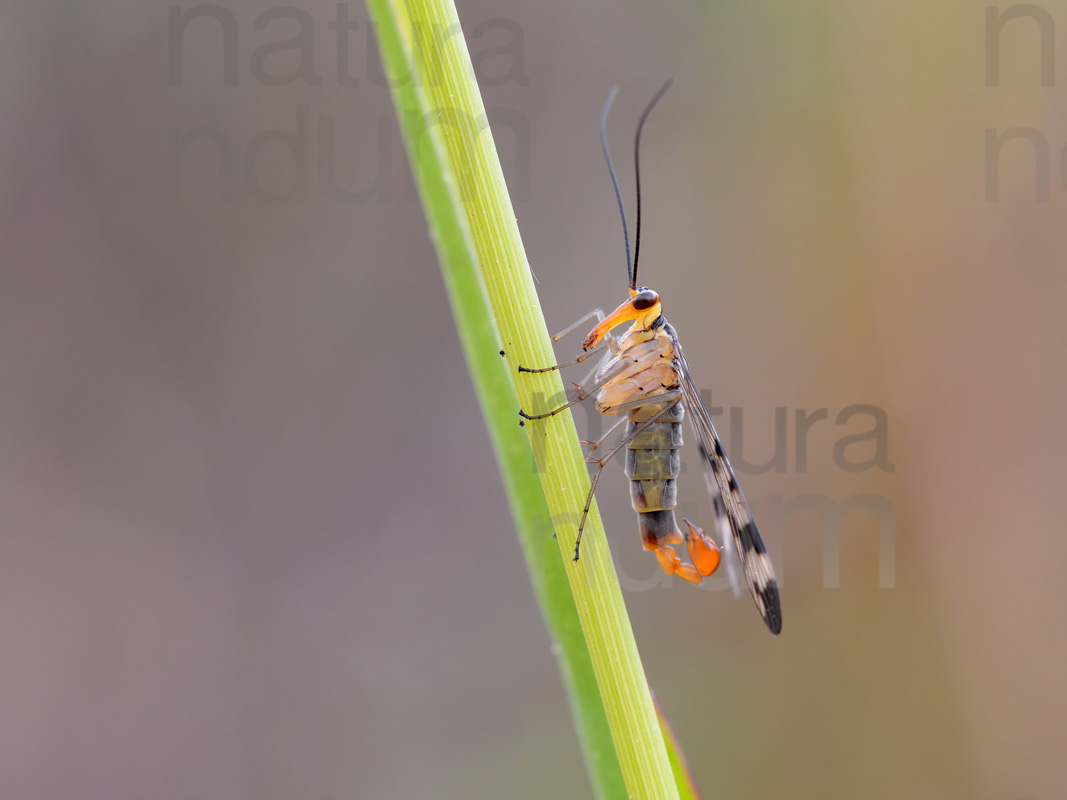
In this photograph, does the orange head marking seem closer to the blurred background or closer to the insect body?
the insect body

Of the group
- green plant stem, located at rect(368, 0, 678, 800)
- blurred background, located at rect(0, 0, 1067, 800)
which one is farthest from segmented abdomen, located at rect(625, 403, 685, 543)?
blurred background, located at rect(0, 0, 1067, 800)

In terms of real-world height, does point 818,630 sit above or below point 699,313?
below

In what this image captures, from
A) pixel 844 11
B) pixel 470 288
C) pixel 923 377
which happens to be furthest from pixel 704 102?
pixel 470 288

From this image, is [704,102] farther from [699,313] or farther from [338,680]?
[338,680]

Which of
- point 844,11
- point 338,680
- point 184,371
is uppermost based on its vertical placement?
point 844,11

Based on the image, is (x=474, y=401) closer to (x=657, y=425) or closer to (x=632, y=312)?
(x=657, y=425)

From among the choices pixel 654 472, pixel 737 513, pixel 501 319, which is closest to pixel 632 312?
pixel 654 472

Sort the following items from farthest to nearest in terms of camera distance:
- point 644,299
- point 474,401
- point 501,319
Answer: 1. point 474,401
2. point 644,299
3. point 501,319
